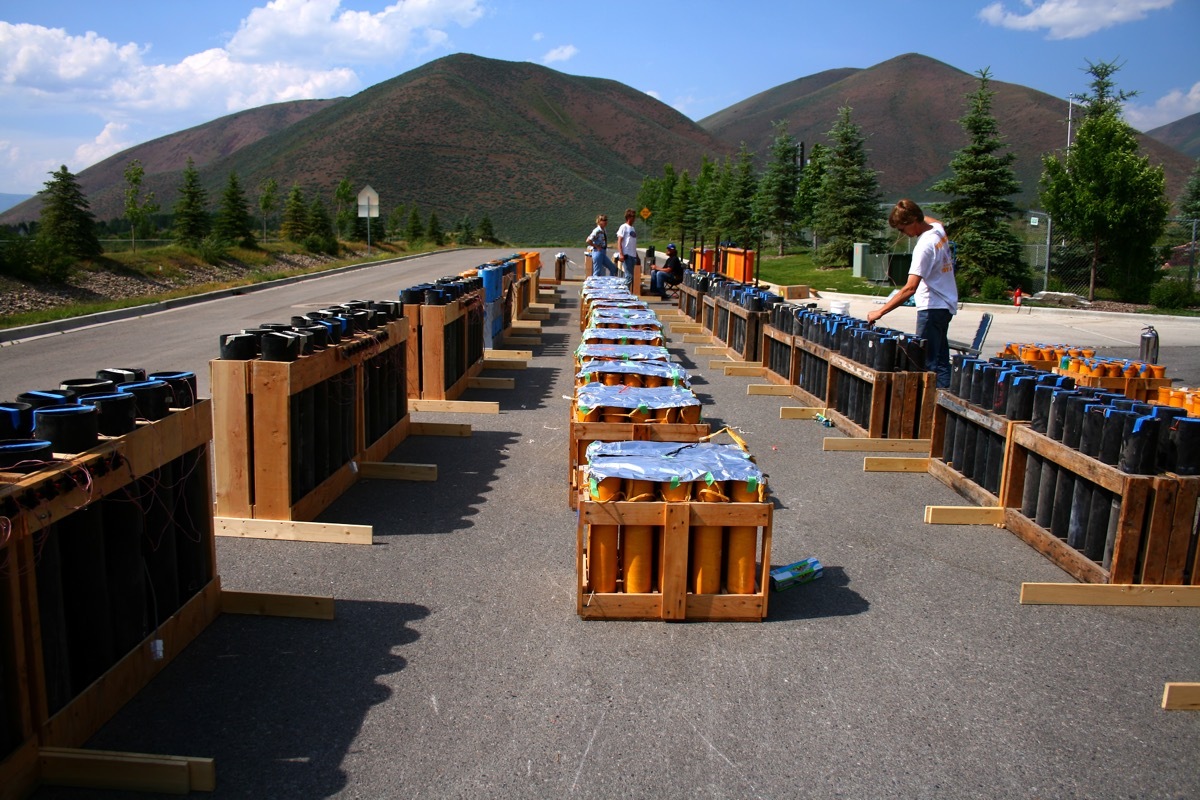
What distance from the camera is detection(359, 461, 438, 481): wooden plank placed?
8.37 m

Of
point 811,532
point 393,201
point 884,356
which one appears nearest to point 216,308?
point 884,356

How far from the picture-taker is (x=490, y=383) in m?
13.4

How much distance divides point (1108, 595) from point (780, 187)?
44.1 metres

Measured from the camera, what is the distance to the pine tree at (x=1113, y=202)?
28.6 meters

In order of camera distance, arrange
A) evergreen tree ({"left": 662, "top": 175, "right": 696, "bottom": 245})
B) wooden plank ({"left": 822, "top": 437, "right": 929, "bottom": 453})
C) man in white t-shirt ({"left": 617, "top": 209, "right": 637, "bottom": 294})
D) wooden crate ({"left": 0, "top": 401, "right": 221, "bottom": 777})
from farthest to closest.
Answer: evergreen tree ({"left": 662, "top": 175, "right": 696, "bottom": 245})
man in white t-shirt ({"left": 617, "top": 209, "right": 637, "bottom": 294})
wooden plank ({"left": 822, "top": 437, "right": 929, "bottom": 453})
wooden crate ({"left": 0, "top": 401, "right": 221, "bottom": 777})

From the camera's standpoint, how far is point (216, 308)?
24.8 metres

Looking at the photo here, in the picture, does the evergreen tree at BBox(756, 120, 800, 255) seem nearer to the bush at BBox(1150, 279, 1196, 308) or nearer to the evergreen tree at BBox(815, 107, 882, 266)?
the evergreen tree at BBox(815, 107, 882, 266)

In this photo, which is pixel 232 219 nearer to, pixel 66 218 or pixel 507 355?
pixel 66 218

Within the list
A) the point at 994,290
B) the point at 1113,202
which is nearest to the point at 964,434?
the point at 994,290

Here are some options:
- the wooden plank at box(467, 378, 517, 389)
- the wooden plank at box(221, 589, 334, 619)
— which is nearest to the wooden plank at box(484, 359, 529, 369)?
the wooden plank at box(467, 378, 517, 389)

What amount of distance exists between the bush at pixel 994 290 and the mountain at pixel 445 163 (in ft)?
250

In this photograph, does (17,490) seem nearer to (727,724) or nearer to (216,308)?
(727,724)

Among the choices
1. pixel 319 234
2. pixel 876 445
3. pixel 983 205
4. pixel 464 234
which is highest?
pixel 983 205

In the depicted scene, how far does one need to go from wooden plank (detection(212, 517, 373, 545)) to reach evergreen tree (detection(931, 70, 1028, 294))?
91.3 ft
